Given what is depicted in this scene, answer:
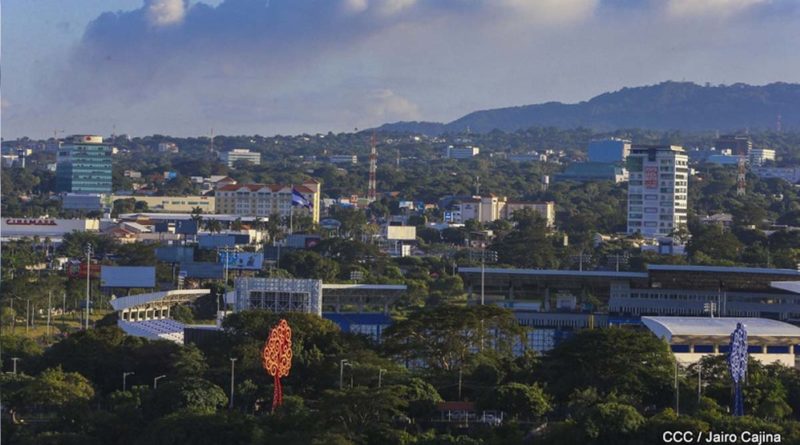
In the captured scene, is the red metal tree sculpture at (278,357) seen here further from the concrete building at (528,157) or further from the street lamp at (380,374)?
the concrete building at (528,157)

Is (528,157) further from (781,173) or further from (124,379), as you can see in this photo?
(124,379)

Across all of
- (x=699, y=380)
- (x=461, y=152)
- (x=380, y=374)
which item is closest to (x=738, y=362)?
(x=699, y=380)

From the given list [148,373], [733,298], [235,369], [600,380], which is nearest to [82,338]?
[148,373]

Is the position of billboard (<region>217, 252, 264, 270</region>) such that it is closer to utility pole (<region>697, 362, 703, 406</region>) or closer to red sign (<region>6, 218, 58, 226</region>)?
red sign (<region>6, 218, 58, 226</region>)

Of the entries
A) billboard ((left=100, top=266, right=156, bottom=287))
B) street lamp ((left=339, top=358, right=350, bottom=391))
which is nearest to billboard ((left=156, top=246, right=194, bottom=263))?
billboard ((left=100, top=266, right=156, bottom=287))

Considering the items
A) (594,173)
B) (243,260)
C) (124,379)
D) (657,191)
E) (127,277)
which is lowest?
(124,379)

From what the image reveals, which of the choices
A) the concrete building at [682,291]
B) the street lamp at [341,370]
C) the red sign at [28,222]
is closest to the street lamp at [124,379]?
the street lamp at [341,370]

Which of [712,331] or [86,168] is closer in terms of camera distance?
[712,331]

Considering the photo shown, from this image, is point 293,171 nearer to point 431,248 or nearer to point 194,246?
point 431,248
